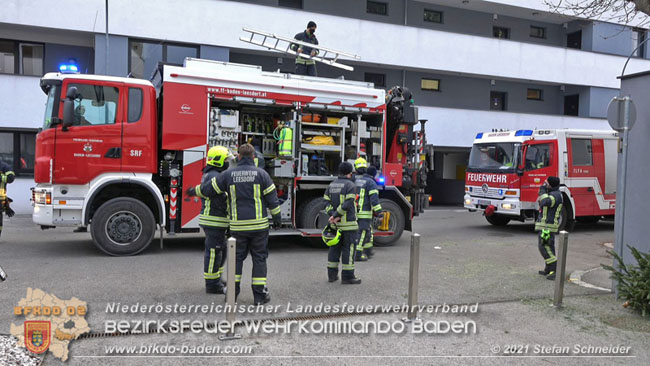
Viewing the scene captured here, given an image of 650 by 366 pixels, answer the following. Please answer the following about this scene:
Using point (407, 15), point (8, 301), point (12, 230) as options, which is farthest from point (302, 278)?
point (407, 15)

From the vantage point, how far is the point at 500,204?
1302cm

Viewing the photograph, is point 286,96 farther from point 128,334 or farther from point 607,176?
point 607,176

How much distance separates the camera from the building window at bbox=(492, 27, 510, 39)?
22469 millimetres

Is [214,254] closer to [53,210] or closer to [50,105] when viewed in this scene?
[53,210]

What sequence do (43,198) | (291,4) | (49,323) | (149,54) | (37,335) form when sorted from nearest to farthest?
(37,335) < (49,323) < (43,198) < (149,54) < (291,4)

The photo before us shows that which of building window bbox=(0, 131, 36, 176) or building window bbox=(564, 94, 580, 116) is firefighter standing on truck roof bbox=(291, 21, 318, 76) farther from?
building window bbox=(564, 94, 580, 116)

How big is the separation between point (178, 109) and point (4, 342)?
479 centimetres

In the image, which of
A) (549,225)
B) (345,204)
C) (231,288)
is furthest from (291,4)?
(231,288)

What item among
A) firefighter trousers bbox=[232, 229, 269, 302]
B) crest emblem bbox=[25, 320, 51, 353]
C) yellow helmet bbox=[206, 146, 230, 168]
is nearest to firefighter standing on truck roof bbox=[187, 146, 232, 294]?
yellow helmet bbox=[206, 146, 230, 168]

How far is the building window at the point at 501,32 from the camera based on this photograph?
22469mm

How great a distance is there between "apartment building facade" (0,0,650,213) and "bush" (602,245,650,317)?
855 centimetres

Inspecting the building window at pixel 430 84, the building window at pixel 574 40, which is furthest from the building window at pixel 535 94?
the building window at pixel 430 84

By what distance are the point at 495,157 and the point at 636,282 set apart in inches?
320

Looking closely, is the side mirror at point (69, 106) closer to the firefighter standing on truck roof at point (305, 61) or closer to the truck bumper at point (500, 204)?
the firefighter standing on truck roof at point (305, 61)
